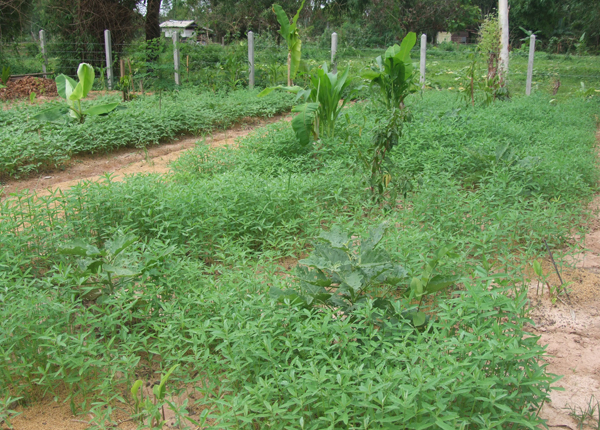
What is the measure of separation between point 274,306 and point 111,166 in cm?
501

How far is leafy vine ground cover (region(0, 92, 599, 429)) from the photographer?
6.27 feet

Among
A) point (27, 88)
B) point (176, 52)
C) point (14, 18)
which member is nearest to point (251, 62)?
point (176, 52)

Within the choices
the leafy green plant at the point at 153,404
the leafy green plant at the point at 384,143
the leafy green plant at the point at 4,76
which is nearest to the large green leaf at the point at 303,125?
the leafy green plant at the point at 384,143

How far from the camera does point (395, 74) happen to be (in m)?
6.82

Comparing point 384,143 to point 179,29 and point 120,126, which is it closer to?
point 120,126

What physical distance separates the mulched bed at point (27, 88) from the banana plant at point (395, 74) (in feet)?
29.8

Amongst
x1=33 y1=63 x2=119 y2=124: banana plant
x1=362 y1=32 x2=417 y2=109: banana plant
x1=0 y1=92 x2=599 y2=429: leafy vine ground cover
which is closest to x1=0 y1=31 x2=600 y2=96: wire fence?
x1=33 y1=63 x2=119 y2=124: banana plant

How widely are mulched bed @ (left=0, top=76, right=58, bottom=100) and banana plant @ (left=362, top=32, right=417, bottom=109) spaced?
9.07m

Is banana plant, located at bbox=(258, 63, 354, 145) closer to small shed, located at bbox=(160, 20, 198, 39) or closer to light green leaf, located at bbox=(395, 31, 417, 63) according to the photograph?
light green leaf, located at bbox=(395, 31, 417, 63)

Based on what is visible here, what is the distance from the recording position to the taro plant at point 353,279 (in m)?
2.52

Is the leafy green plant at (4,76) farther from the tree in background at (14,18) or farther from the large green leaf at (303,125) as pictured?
the large green leaf at (303,125)

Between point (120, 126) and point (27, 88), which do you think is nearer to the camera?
point (120, 126)

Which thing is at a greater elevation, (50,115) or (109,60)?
(109,60)

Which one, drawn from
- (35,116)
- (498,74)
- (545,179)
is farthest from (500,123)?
(35,116)
